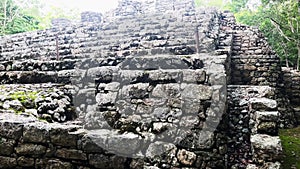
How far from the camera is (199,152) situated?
3.20 metres

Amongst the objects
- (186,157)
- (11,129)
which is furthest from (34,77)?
(186,157)

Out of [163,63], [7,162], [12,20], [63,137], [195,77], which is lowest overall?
[7,162]

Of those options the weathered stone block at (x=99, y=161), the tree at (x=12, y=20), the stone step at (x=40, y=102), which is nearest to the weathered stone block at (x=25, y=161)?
the stone step at (x=40, y=102)

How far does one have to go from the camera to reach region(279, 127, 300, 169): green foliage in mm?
4220

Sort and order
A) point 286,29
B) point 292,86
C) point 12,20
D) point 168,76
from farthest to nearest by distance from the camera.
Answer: point 12,20, point 286,29, point 292,86, point 168,76

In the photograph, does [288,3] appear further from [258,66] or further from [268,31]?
[258,66]

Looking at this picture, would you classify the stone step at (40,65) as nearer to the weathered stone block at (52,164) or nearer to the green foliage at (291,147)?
the weathered stone block at (52,164)

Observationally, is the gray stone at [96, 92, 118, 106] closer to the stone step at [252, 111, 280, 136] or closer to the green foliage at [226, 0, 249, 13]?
the stone step at [252, 111, 280, 136]

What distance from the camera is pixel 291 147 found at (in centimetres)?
498

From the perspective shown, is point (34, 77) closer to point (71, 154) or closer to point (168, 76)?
point (71, 154)

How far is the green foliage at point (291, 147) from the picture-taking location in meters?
4.22

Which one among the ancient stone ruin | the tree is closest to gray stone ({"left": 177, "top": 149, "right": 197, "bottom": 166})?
the ancient stone ruin

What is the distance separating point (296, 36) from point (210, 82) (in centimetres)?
835

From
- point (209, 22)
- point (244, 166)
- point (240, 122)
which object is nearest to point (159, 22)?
point (209, 22)
